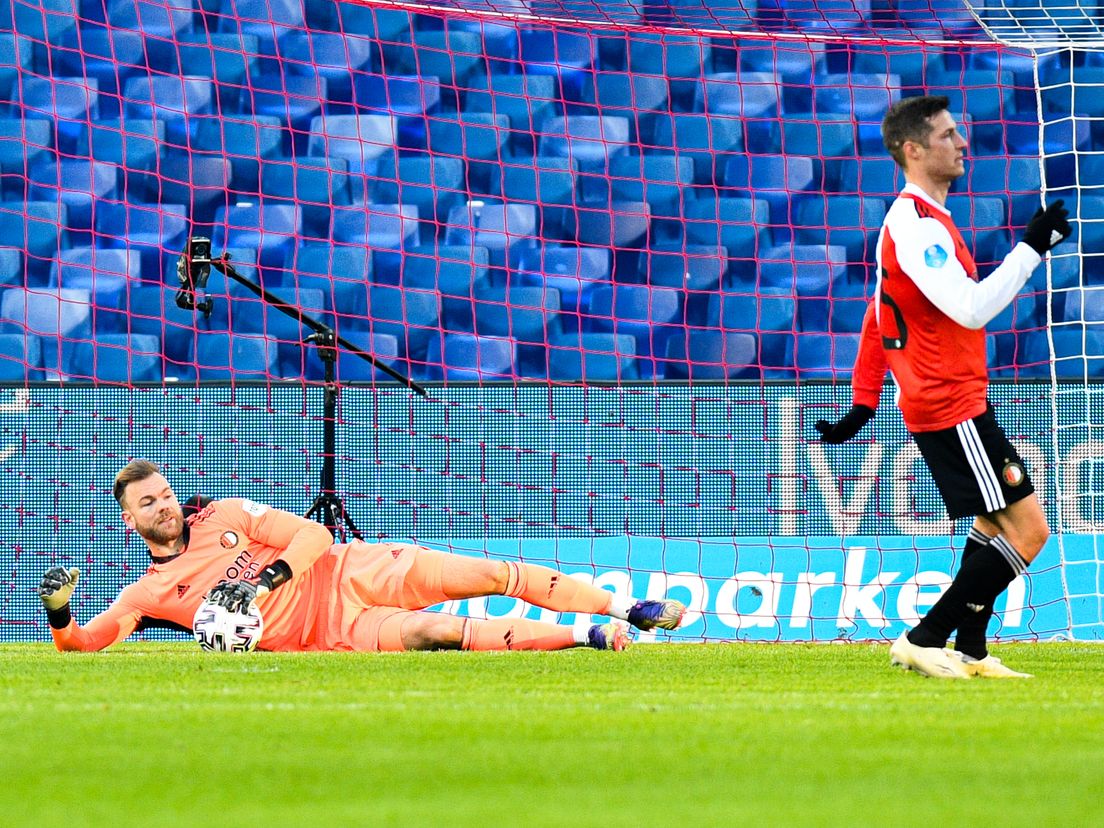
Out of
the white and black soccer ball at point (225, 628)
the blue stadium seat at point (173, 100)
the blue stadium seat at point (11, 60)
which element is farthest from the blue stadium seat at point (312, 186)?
the white and black soccer ball at point (225, 628)

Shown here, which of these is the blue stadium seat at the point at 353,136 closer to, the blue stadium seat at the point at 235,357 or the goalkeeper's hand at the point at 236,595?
the blue stadium seat at the point at 235,357

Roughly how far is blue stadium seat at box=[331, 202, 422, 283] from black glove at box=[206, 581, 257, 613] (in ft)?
16.9

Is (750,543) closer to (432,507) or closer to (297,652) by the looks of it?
(432,507)

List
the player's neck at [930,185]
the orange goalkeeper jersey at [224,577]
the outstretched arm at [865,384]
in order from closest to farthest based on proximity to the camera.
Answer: the player's neck at [930,185] < the outstretched arm at [865,384] < the orange goalkeeper jersey at [224,577]

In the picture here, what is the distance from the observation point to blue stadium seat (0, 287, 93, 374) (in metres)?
10.9

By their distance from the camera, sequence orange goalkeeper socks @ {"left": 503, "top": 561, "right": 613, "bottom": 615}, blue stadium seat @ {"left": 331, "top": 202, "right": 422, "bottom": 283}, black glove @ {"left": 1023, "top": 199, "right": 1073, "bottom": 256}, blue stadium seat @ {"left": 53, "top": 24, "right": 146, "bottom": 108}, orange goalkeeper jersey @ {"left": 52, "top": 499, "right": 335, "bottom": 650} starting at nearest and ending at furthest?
Answer: black glove @ {"left": 1023, "top": 199, "right": 1073, "bottom": 256} < orange goalkeeper socks @ {"left": 503, "top": 561, "right": 613, "bottom": 615} < orange goalkeeper jersey @ {"left": 52, "top": 499, "right": 335, "bottom": 650} < blue stadium seat @ {"left": 331, "top": 202, "right": 422, "bottom": 283} < blue stadium seat @ {"left": 53, "top": 24, "right": 146, "bottom": 108}

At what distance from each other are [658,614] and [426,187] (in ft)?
18.9

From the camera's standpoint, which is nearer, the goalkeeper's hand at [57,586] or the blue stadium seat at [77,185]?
the goalkeeper's hand at [57,586]

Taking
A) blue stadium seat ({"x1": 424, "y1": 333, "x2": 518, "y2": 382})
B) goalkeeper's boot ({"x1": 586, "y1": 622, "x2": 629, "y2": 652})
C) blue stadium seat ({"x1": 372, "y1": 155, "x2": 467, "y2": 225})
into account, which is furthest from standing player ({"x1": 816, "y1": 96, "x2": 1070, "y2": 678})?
blue stadium seat ({"x1": 372, "y1": 155, "x2": 467, "y2": 225})

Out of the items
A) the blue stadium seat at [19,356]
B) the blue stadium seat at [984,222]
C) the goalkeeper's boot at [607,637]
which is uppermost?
the blue stadium seat at [984,222]

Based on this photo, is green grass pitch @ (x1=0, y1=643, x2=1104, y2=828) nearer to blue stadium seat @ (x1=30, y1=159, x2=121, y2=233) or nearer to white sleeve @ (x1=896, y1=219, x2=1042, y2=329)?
white sleeve @ (x1=896, y1=219, x2=1042, y2=329)

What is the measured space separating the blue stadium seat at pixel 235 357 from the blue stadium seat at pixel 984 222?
4.33 m

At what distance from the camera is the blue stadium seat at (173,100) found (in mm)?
11930

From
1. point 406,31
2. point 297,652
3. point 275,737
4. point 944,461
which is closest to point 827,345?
point 406,31
